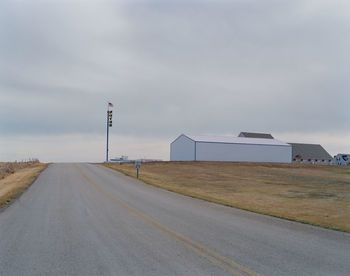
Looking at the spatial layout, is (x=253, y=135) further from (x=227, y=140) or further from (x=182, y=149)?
(x=182, y=149)

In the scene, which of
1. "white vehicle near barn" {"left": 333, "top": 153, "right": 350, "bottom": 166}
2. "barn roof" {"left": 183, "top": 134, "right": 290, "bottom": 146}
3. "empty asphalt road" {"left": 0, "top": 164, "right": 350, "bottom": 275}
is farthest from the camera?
"white vehicle near barn" {"left": 333, "top": 153, "right": 350, "bottom": 166}

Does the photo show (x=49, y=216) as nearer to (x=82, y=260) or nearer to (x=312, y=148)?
(x=82, y=260)

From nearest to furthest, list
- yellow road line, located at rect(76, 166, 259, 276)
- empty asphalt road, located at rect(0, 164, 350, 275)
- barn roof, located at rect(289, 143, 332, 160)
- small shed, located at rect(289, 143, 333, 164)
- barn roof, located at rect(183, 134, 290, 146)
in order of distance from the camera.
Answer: yellow road line, located at rect(76, 166, 259, 276) → empty asphalt road, located at rect(0, 164, 350, 275) → barn roof, located at rect(183, 134, 290, 146) → small shed, located at rect(289, 143, 333, 164) → barn roof, located at rect(289, 143, 332, 160)

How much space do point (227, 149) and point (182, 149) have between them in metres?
9.61

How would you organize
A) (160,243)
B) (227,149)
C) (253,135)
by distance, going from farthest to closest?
(253,135) → (227,149) → (160,243)

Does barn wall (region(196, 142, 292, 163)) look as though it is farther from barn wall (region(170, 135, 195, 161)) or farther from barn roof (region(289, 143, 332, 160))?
barn roof (region(289, 143, 332, 160))

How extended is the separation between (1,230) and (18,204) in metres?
5.59

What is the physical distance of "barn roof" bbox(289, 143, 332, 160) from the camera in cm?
9681

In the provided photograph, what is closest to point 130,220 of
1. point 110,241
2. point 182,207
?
point 110,241

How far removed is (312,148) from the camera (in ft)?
332

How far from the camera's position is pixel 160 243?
8.33 m

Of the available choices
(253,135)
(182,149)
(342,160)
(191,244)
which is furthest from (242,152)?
(191,244)

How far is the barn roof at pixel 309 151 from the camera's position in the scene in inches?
3812

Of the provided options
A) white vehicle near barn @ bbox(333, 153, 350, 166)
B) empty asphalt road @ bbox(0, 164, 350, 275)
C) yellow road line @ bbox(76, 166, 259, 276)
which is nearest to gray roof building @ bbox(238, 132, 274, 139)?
white vehicle near barn @ bbox(333, 153, 350, 166)
